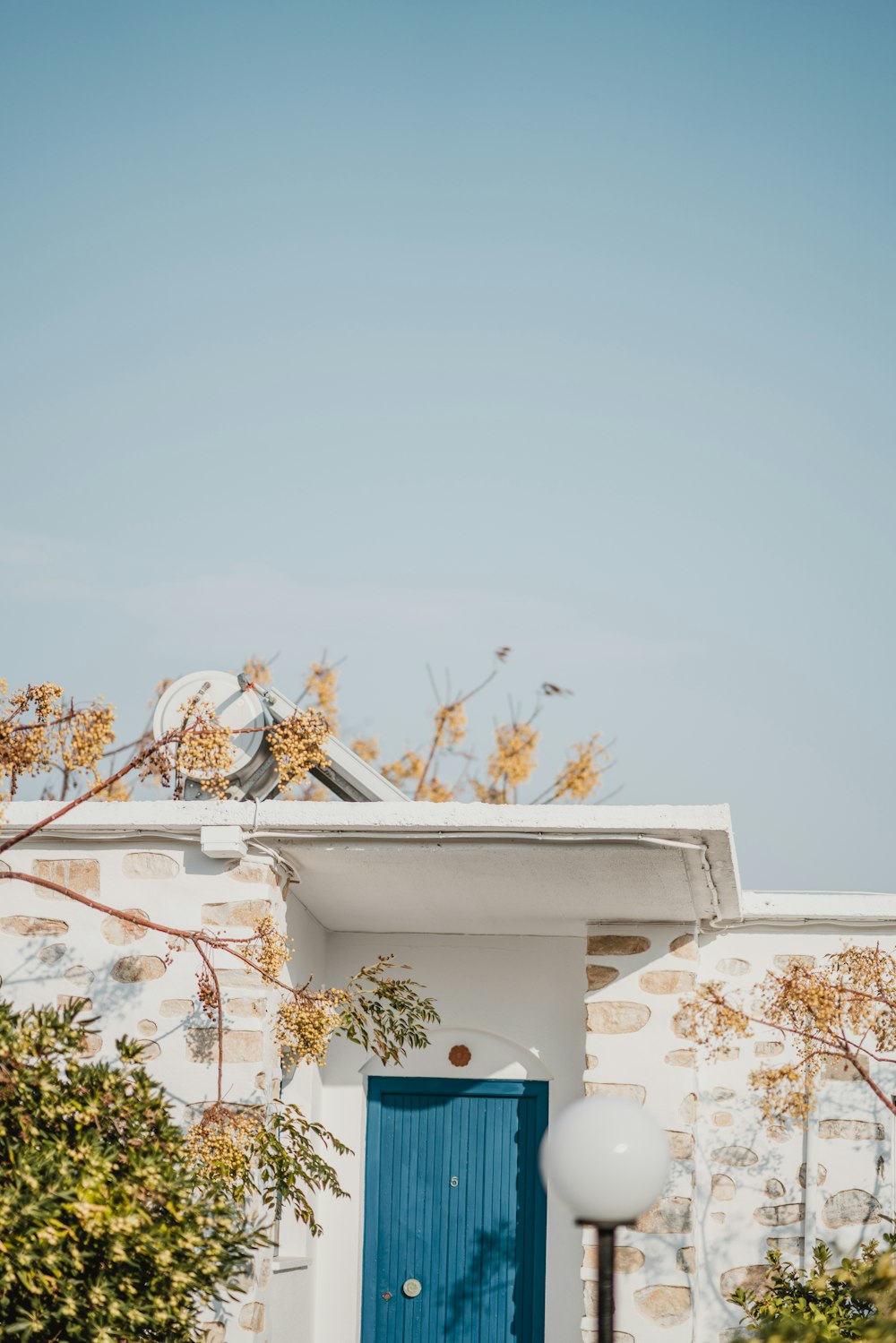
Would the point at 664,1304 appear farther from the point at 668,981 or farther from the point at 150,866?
the point at 150,866

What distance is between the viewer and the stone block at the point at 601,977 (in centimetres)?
688

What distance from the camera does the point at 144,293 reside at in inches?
367

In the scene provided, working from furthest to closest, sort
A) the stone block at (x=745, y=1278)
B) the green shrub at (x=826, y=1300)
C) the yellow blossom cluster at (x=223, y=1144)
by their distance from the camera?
the stone block at (x=745, y=1278)
the yellow blossom cluster at (x=223, y=1144)
the green shrub at (x=826, y=1300)

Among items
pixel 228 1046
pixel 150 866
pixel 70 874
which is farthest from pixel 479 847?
pixel 70 874

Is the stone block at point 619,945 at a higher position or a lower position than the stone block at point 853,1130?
higher

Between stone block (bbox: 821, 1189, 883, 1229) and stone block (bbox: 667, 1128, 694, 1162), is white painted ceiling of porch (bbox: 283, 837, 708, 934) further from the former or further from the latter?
stone block (bbox: 821, 1189, 883, 1229)

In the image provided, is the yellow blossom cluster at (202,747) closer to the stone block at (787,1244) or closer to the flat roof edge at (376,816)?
the flat roof edge at (376,816)

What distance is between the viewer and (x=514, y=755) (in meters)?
14.9

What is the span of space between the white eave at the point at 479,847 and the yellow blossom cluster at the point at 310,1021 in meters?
0.64

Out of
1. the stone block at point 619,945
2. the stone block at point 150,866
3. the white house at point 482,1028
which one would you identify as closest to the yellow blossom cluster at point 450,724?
the white house at point 482,1028

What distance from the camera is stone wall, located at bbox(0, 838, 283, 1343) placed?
573 cm

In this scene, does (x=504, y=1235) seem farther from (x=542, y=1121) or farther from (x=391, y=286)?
(x=391, y=286)

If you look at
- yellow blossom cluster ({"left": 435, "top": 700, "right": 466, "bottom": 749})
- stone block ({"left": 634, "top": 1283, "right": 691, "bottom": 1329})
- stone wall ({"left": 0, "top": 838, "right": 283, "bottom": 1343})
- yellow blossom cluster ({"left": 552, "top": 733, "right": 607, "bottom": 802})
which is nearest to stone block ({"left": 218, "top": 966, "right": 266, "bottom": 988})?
stone wall ({"left": 0, "top": 838, "right": 283, "bottom": 1343})

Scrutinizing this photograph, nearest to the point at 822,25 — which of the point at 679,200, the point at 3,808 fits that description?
the point at 679,200
